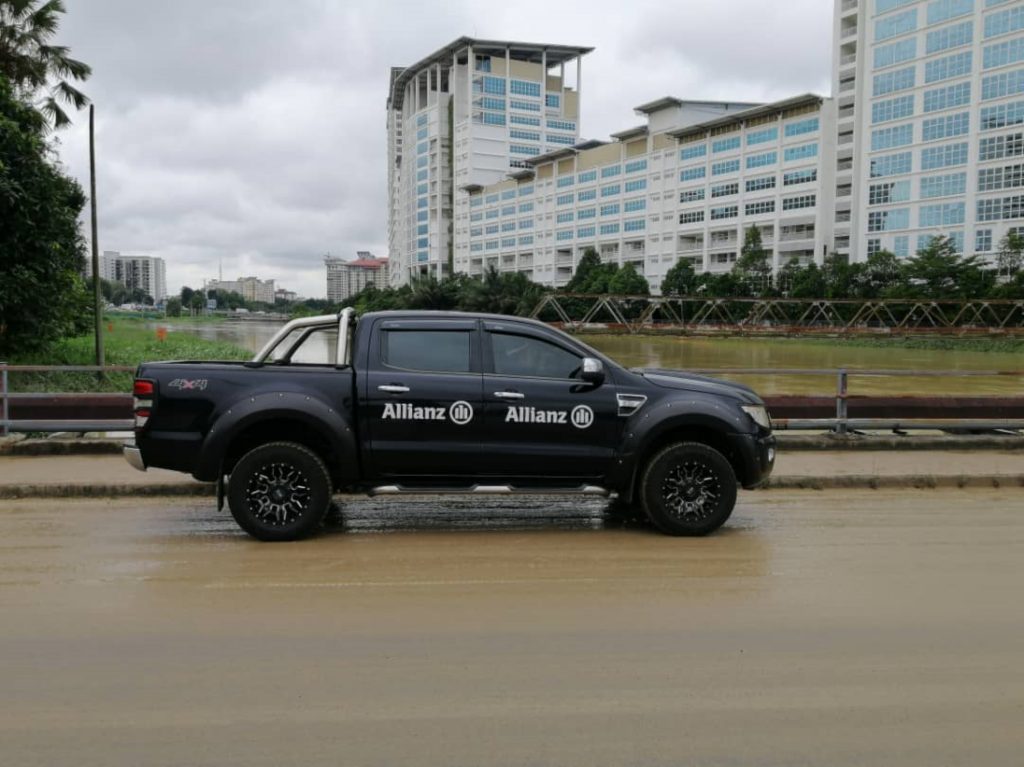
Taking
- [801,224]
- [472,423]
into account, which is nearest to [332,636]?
[472,423]

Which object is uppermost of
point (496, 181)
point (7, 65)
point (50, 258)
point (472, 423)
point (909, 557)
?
point (496, 181)

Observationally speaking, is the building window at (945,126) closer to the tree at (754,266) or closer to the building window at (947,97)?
the building window at (947,97)

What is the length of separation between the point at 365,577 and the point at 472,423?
64.1 inches

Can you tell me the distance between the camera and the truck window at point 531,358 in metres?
7.43

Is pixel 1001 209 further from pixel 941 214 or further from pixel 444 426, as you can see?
pixel 444 426

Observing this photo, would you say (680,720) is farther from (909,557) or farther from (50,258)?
(50,258)

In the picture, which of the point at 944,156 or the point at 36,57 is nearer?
the point at 36,57

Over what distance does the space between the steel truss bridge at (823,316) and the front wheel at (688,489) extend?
53836mm

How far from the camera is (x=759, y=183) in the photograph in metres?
97.4

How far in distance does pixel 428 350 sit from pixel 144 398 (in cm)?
226

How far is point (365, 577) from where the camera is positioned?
241 inches

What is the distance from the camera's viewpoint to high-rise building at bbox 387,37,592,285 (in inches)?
5871

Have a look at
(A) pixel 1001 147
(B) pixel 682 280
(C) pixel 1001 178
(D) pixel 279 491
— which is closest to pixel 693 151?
(B) pixel 682 280

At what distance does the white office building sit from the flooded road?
90795mm
